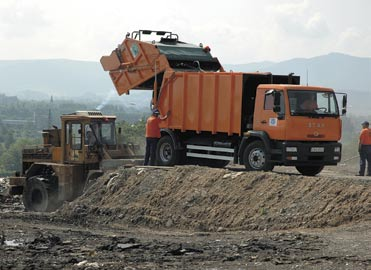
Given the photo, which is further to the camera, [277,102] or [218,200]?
[277,102]

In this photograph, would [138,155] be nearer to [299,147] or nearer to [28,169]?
[28,169]

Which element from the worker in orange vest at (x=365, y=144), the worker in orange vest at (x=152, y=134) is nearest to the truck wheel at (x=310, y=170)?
the worker in orange vest at (x=365, y=144)

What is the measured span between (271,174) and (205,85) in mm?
4138

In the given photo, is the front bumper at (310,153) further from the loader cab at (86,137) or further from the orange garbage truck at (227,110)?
the loader cab at (86,137)

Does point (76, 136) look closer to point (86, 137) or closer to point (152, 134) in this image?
point (86, 137)

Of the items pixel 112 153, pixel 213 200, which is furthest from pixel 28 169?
pixel 213 200

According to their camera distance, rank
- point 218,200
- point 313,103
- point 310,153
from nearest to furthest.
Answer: point 218,200
point 310,153
point 313,103

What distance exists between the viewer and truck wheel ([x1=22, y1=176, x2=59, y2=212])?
2388 centimetres

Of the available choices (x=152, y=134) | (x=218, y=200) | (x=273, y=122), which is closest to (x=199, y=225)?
(x=218, y=200)

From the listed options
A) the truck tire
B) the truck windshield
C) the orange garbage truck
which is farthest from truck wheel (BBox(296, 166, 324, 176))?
the truck windshield

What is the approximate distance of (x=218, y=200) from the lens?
62.2 feet

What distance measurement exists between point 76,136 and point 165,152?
Answer: 2759mm

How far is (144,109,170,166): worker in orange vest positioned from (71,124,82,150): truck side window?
210cm

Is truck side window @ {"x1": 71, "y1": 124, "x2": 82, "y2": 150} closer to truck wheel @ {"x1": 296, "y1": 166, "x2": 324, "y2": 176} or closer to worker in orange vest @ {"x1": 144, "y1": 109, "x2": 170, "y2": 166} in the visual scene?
worker in orange vest @ {"x1": 144, "y1": 109, "x2": 170, "y2": 166}
